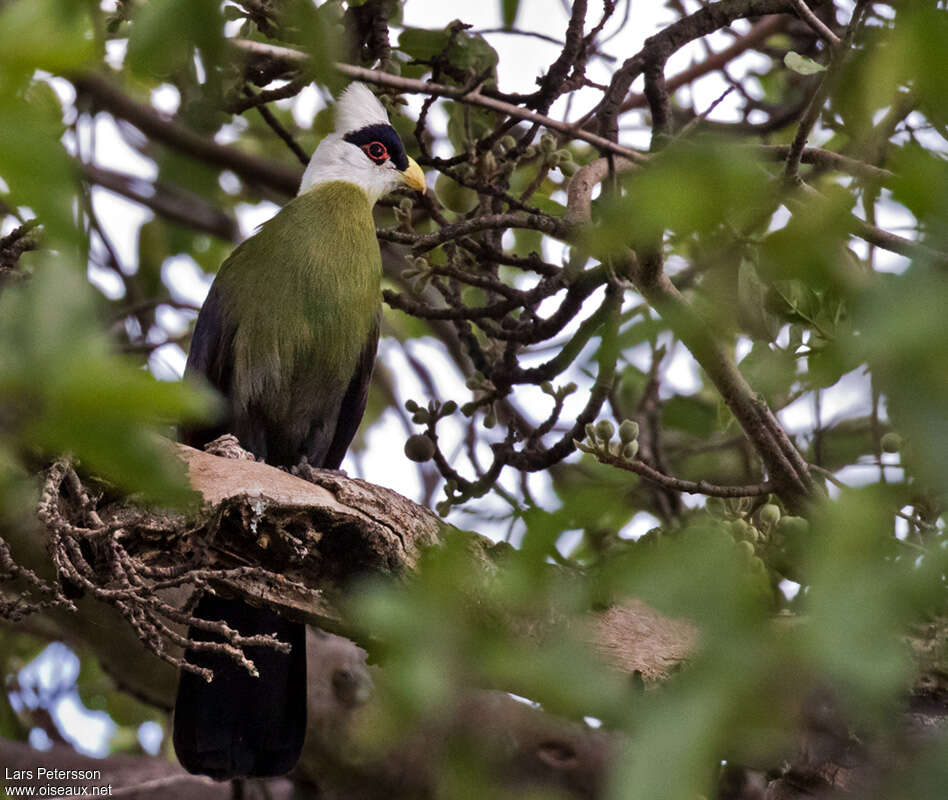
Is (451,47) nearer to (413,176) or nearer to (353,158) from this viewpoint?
(413,176)

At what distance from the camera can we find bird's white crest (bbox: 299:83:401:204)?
3.70 m

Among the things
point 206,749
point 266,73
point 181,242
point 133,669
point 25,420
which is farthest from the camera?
point 181,242

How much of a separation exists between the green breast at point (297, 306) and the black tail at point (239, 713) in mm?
779

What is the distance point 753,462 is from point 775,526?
4.46ft

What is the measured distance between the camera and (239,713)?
266 centimetres

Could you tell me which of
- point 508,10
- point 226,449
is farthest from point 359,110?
point 508,10

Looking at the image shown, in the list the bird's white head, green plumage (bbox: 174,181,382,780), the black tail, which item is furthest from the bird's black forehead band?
the black tail

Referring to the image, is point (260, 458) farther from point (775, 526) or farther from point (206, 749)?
point (775, 526)

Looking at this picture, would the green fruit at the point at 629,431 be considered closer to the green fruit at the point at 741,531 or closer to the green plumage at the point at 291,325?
the green fruit at the point at 741,531

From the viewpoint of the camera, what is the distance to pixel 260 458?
340 centimetres

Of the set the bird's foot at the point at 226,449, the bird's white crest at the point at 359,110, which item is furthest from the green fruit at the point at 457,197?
the bird's foot at the point at 226,449

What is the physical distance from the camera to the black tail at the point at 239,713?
8.66 feet

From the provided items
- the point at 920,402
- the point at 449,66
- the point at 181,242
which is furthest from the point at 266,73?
the point at 920,402

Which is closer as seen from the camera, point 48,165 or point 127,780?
point 48,165
